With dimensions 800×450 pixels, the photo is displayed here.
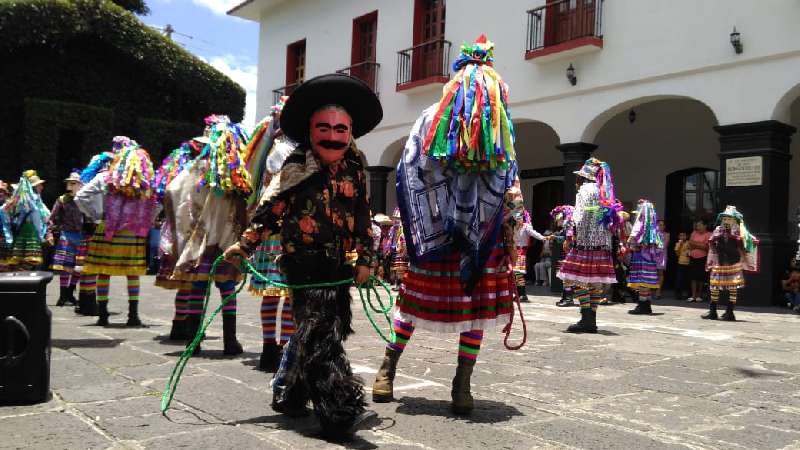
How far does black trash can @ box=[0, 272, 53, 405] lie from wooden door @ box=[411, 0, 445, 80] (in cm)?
1314

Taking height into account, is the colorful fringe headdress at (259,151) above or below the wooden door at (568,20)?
below

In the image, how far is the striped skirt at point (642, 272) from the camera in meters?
10.1

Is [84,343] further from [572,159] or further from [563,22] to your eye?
[563,22]

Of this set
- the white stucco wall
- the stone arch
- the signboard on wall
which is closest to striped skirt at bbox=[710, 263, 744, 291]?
the signboard on wall

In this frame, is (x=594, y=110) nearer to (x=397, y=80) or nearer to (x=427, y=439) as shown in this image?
(x=397, y=80)

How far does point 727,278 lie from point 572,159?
4.67 meters

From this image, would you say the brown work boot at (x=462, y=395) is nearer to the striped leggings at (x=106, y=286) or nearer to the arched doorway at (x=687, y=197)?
the striped leggings at (x=106, y=286)

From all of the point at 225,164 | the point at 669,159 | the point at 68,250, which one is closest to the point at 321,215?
the point at 225,164

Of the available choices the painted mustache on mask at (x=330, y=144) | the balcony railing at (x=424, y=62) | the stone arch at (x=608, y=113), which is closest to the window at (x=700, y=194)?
the stone arch at (x=608, y=113)

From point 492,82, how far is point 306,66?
56.8 feet

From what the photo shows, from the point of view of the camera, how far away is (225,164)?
5.11 m

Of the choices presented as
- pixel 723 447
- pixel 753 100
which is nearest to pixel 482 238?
pixel 723 447

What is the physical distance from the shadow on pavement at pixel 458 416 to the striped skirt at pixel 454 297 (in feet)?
1.46

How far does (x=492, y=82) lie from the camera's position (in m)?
3.91
